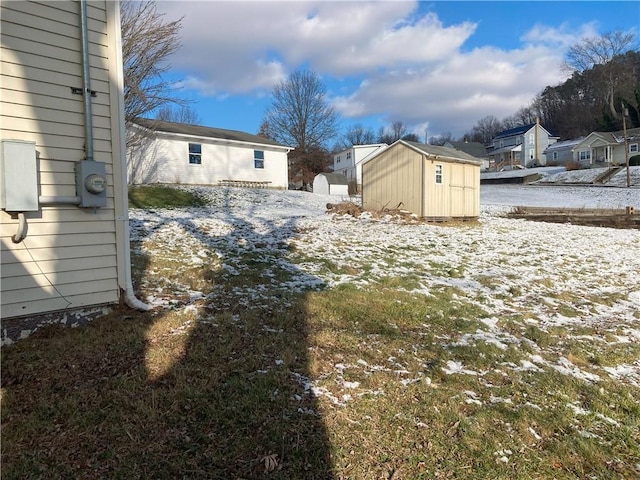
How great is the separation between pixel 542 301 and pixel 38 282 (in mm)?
5871

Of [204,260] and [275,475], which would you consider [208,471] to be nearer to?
[275,475]

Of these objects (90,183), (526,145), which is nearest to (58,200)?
(90,183)

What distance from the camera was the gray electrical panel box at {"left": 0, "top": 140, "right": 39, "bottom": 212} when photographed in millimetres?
3084

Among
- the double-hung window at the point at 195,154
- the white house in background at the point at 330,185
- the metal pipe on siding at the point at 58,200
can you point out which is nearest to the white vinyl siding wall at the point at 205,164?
the double-hung window at the point at 195,154

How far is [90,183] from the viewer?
3523 millimetres

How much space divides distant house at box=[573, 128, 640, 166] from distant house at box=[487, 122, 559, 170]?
10.1 metres

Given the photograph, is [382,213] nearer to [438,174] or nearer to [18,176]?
[438,174]

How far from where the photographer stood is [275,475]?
202 centimetres

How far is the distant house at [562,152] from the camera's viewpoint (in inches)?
1983

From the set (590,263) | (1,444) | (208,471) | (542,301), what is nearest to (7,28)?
(1,444)

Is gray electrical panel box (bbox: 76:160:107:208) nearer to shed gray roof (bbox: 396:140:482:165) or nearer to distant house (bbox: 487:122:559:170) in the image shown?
shed gray roof (bbox: 396:140:482:165)

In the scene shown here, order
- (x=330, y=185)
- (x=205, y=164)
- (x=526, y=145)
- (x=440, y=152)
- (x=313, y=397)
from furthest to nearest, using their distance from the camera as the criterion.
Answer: (x=526, y=145), (x=330, y=185), (x=205, y=164), (x=440, y=152), (x=313, y=397)

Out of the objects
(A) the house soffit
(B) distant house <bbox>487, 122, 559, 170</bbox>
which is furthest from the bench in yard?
(B) distant house <bbox>487, 122, 559, 170</bbox>

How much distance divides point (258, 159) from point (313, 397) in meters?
22.3
